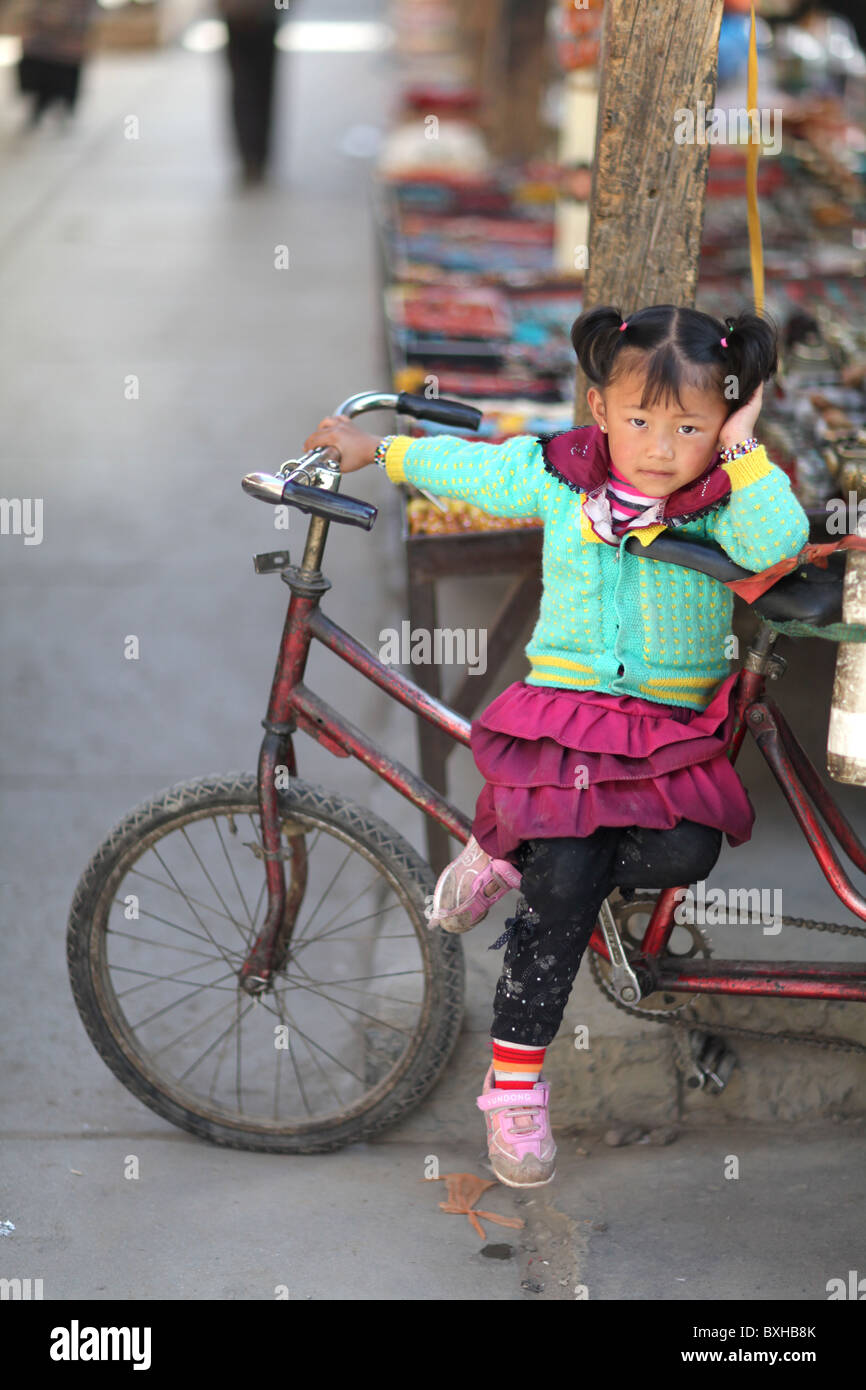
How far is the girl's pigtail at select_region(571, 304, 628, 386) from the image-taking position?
2307 millimetres

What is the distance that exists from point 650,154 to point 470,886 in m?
1.52

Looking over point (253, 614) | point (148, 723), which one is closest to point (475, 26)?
point (253, 614)

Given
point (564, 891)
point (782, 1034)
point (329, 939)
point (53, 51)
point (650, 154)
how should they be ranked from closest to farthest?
point (564, 891) < point (782, 1034) < point (650, 154) < point (329, 939) < point (53, 51)

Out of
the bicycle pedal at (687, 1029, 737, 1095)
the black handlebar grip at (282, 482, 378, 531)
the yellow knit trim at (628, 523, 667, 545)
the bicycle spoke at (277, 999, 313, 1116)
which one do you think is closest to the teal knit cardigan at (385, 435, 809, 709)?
the yellow knit trim at (628, 523, 667, 545)

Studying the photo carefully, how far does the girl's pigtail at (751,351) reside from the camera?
221cm

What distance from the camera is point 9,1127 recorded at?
3148 millimetres

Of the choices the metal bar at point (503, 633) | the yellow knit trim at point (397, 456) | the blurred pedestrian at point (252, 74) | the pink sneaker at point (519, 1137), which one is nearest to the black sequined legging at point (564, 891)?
the pink sneaker at point (519, 1137)

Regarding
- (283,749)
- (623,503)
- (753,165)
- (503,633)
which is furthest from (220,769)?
(753,165)

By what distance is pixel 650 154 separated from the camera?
2965 millimetres

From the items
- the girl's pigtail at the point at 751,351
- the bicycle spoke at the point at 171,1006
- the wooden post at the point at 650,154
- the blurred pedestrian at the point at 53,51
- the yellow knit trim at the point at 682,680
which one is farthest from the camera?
the blurred pedestrian at the point at 53,51

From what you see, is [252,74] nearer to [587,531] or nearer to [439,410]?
[439,410]

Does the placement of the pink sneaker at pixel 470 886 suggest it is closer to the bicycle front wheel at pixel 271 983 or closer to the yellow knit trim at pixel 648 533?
the bicycle front wheel at pixel 271 983

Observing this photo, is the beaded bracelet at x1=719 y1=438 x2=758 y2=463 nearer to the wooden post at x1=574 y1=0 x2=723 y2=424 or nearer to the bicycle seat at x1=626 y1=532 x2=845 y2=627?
the bicycle seat at x1=626 y1=532 x2=845 y2=627

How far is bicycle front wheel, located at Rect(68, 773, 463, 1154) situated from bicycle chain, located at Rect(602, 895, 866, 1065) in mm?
367
